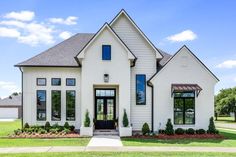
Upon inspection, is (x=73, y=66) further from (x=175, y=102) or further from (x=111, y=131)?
(x=175, y=102)

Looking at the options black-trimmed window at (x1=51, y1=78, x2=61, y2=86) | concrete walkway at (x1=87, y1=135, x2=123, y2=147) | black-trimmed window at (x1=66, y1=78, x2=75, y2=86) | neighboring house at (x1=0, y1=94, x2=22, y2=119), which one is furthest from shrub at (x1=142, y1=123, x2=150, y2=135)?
neighboring house at (x1=0, y1=94, x2=22, y2=119)

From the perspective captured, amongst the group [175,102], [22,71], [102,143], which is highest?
[22,71]

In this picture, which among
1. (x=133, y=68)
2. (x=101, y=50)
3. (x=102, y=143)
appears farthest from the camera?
(x=133, y=68)

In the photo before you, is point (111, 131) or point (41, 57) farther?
point (41, 57)

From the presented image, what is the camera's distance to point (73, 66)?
2500 cm

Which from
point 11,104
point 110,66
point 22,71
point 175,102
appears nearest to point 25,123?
point 22,71

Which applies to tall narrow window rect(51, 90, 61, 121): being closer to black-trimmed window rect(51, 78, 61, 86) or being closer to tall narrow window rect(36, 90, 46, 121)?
black-trimmed window rect(51, 78, 61, 86)

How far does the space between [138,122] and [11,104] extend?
55437 millimetres

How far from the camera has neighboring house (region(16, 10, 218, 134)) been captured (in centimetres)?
2325

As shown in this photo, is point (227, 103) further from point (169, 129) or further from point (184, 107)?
point (169, 129)

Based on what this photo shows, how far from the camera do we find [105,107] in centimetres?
2503

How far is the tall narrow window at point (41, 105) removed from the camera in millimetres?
24938

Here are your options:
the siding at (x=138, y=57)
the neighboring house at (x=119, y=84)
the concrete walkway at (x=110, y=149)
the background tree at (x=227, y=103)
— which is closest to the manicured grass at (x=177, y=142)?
→ the concrete walkway at (x=110, y=149)

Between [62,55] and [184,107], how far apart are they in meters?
10.1
